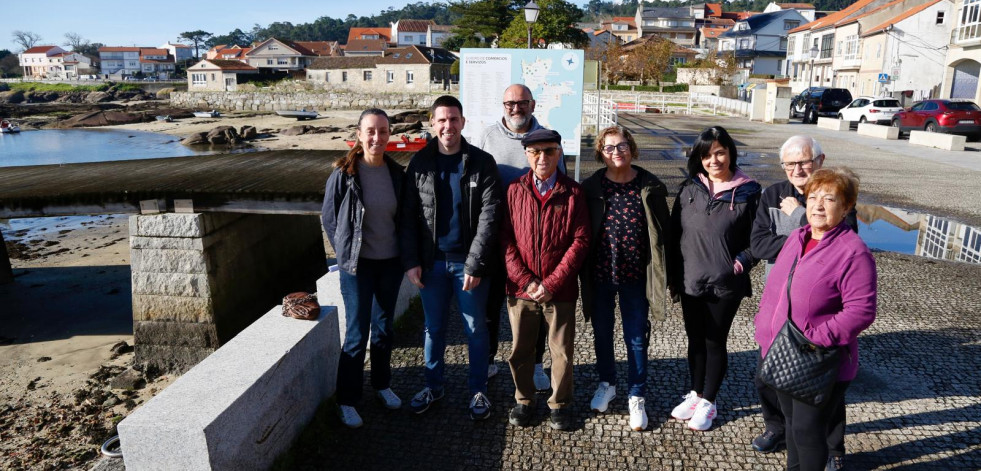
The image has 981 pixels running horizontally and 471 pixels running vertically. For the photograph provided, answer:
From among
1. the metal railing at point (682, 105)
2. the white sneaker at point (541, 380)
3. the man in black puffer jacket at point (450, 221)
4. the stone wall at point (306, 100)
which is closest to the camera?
the man in black puffer jacket at point (450, 221)

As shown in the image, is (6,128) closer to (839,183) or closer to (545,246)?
(545,246)

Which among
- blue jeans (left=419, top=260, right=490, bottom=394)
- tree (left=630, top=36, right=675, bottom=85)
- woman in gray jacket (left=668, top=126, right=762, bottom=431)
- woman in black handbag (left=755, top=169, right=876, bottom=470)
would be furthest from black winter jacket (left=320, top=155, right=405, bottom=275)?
tree (left=630, top=36, right=675, bottom=85)

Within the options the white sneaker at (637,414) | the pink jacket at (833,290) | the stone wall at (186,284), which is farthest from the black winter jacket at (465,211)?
the stone wall at (186,284)

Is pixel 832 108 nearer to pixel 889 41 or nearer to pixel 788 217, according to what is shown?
pixel 889 41

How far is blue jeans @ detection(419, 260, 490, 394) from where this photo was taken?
12.6ft

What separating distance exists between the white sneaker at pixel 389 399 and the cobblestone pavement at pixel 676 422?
0.05 meters

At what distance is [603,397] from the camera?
4047 mm

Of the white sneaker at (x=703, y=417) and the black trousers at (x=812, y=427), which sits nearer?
the black trousers at (x=812, y=427)

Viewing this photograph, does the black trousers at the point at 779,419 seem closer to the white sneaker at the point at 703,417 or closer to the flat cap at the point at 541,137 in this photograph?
the white sneaker at the point at 703,417

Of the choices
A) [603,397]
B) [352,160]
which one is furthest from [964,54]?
[352,160]

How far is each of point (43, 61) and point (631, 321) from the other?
155 metres

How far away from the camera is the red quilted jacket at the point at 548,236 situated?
3.55 meters

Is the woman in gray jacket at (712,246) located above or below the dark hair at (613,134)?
below

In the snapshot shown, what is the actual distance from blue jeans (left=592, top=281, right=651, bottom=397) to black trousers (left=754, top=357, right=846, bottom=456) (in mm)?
680
